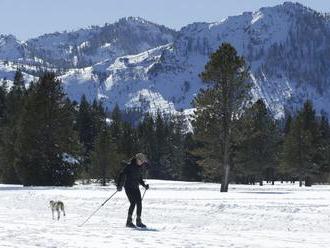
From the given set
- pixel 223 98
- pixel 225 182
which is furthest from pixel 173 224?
Answer: pixel 223 98

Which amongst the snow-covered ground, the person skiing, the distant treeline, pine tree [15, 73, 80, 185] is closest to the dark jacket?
the person skiing

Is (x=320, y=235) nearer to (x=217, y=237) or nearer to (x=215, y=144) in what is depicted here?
(x=217, y=237)

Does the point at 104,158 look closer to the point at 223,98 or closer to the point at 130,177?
the point at 223,98

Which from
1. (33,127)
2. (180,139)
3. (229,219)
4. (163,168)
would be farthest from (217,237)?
(180,139)

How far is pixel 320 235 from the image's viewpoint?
15.9m

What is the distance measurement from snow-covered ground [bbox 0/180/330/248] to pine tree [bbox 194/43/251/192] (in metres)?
11.7

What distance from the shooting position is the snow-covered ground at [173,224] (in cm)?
1354

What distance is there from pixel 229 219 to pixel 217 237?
6132 millimetres

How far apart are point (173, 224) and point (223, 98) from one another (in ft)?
66.6

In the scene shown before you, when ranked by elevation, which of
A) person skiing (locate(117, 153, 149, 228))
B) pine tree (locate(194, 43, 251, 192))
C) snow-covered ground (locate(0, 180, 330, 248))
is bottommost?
snow-covered ground (locate(0, 180, 330, 248))

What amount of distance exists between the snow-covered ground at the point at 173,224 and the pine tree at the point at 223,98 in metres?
11.7

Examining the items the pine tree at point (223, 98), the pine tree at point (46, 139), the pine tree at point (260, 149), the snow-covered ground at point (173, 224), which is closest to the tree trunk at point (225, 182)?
the pine tree at point (223, 98)

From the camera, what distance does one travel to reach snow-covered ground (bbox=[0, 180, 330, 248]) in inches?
533

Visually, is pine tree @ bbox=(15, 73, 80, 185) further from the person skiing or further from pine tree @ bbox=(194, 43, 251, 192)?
the person skiing
